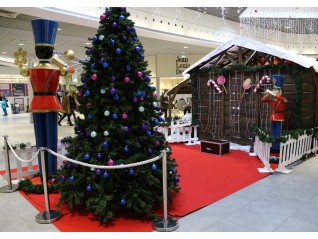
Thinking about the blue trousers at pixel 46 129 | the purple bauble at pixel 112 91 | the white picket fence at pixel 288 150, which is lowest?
the white picket fence at pixel 288 150

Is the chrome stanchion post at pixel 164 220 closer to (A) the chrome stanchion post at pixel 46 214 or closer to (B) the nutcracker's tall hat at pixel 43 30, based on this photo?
(A) the chrome stanchion post at pixel 46 214

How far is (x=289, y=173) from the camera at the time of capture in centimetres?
504

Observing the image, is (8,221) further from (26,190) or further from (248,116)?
(248,116)

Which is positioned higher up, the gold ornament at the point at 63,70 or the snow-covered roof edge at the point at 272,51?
the snow-covered roof edge at the point at 272,51

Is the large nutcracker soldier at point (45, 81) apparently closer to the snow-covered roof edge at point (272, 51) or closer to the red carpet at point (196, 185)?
the red carpet at point (196, 185)

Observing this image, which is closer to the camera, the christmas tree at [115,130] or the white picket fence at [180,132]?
the christmas tree at [115,130]

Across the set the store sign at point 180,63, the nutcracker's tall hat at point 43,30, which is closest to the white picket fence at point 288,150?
the nutcracker's tall hat at point 43,30

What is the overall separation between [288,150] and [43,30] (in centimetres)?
465

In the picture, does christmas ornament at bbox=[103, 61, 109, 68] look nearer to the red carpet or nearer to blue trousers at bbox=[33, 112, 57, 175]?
→ blue trousers at bbox=[33, 112, 57, 175]

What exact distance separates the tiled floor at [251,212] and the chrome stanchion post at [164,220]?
0.08 metres

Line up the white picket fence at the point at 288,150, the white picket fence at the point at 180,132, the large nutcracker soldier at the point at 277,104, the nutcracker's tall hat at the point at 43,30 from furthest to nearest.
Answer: the white picket fence at the point at 180,132 < the large nutcracker soldier at the point at 277,104 < the white picket fence at the point at 288,150 < the nutcracker's tall hat at the point at 43,30

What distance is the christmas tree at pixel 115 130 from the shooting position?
3301mm

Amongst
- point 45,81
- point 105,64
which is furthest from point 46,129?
point 105,64

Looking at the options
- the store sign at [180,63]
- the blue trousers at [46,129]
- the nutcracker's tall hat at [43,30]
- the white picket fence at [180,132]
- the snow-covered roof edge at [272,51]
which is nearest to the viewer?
the nutcracker's tall hat at [43,30]
